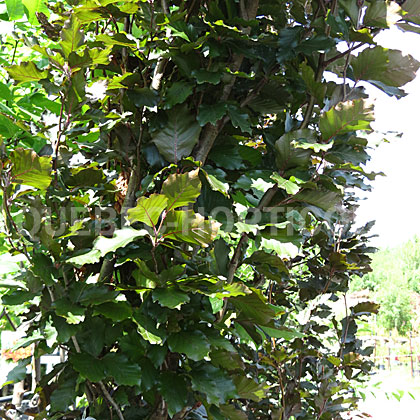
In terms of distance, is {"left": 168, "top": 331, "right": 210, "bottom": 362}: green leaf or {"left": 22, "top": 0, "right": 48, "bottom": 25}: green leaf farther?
{"left": 22, "top": 0, "right": 48, "bottom": 25}: green leaf

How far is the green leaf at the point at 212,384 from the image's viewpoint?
0.85 meters

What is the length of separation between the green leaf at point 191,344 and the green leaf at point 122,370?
79 mm

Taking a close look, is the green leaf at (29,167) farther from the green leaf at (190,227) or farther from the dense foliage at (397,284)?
the dense foliage at (397,284)

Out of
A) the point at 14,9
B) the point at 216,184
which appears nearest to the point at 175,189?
the point at 216,184

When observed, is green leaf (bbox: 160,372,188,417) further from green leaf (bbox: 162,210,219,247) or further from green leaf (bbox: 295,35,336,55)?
green leaf (bbox: 295,35,336,55)

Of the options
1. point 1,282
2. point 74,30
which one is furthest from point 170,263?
point 74,30

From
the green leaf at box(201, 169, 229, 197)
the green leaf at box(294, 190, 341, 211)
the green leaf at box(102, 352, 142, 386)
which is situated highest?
the green leaf at box(201, 169, 229, 197)

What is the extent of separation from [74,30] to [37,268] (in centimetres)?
47

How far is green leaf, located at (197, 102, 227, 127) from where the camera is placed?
37.6 inches

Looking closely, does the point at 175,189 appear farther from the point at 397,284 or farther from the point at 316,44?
the point at 397,284

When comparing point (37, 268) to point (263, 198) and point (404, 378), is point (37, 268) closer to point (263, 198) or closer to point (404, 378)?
point (263, 198)

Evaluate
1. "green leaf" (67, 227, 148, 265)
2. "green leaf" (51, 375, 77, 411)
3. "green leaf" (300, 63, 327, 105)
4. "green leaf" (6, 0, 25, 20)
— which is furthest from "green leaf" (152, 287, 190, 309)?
"green leaf" (6, 0, 25, 20)

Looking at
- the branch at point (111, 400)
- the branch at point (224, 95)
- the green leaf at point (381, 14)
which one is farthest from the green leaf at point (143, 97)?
the branch at point (111, 400)

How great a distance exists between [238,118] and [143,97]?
0.70 feet
